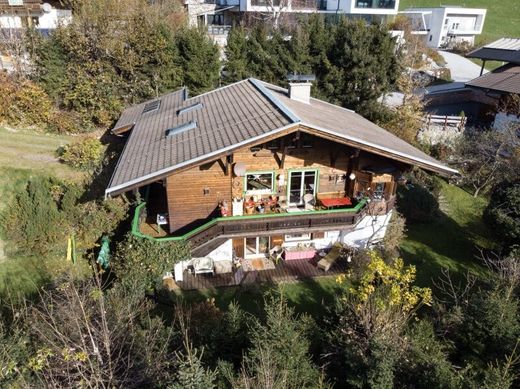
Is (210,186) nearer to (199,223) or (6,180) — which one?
(199,223)

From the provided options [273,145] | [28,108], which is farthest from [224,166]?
[28,108]

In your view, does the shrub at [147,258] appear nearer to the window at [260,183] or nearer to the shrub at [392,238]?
the window at [260,183]

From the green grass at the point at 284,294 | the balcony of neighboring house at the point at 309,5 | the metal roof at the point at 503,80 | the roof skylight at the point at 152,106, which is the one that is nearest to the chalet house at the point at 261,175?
the green grass at the point at 284,294

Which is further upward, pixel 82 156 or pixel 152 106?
pixel 152 106

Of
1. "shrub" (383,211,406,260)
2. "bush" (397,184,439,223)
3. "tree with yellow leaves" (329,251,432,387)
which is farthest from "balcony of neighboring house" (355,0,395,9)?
"tree with yellow leaves" (329,251,432,387)

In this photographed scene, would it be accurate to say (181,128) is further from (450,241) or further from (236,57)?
(450,241)

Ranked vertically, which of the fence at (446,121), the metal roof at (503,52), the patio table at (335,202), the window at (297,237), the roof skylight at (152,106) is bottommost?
the window at (297,237)
